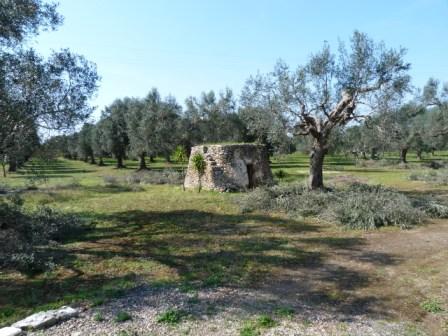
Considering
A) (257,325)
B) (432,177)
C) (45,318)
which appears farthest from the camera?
(432,177)

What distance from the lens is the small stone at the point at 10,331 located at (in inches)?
197

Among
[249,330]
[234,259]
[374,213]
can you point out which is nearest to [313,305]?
[249,330]

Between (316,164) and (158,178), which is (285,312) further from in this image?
(158,178)

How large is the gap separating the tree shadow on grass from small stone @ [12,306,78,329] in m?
0.87

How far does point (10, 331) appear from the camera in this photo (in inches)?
199

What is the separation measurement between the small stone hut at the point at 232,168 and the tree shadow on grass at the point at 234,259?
686 cm

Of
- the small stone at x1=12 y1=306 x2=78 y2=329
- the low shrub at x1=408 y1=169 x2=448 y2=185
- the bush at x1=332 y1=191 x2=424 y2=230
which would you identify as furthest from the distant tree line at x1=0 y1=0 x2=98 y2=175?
the low shrub at x1=408 y1=169 x2=448 y2=185

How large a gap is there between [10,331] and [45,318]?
484 millimetres

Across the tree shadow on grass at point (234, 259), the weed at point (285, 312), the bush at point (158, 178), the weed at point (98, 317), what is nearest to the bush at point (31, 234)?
the tree shadow on grass at point (234, 259)

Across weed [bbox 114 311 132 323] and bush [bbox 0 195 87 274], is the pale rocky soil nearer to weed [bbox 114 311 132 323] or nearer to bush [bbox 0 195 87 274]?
weed [bbox 114 311 132 323]

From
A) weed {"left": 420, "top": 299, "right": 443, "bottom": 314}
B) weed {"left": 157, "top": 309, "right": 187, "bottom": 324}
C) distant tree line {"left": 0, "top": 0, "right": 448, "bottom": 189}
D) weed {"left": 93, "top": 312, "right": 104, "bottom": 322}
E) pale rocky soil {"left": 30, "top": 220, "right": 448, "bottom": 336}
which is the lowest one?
weed {"left": 420, "top": 299, "right": 443, "bottom": 314}

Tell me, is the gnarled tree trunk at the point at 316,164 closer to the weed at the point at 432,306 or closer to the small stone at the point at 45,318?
the weed at the point at 432,306

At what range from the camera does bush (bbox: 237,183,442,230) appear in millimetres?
12773

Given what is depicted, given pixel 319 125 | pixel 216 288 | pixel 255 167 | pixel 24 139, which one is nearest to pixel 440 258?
pixel 216 288
